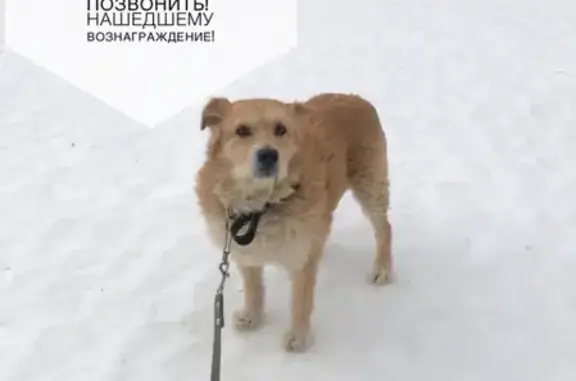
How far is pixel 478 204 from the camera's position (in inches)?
193

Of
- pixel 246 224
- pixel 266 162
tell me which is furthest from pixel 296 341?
pixel 266 162

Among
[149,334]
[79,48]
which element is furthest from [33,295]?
[79,48]

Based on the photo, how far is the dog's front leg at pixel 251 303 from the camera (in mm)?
3805

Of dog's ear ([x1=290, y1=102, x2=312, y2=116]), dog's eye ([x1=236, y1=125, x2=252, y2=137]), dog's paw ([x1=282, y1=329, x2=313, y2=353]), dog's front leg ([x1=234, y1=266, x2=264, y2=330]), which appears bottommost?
dog's paw ([x1=282, y1=329, x2=313, y2=353])

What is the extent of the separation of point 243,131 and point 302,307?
867 millimetres

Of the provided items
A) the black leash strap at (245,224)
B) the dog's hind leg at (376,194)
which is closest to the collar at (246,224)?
the black leash strap at (245,224)

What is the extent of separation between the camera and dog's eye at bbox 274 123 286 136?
3.36m

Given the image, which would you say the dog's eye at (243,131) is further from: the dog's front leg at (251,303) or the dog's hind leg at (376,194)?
the dog's hind leg at (376,194)

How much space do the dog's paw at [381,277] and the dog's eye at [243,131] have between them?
4.03ft

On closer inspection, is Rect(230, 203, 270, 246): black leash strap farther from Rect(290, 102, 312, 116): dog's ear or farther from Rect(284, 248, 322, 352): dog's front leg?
Rect(290, 102, 312, 116): dog's ear

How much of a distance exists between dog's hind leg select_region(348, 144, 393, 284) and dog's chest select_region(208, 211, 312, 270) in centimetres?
75

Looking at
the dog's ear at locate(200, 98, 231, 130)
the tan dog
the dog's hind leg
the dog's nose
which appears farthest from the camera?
the dog's hind leg

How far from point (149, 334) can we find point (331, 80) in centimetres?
379

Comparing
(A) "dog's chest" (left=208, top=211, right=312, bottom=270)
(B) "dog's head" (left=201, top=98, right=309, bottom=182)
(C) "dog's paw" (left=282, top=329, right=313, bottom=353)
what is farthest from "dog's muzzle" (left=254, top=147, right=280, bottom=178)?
(C) "dog's paw" (left=282, top=329, right=313, bottom=353)
